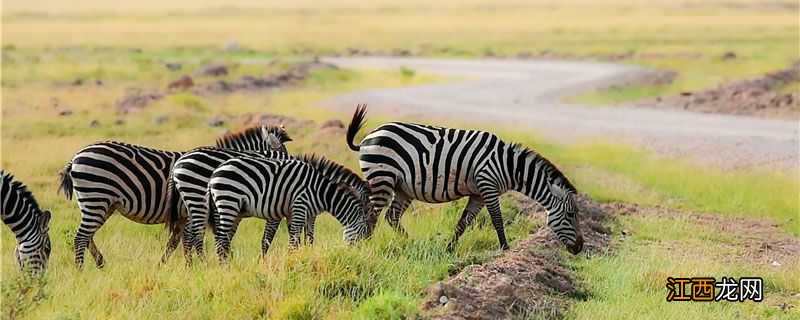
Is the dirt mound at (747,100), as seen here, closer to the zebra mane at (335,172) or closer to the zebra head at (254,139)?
the zebra head at (254,139)

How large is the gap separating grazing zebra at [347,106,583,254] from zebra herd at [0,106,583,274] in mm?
10

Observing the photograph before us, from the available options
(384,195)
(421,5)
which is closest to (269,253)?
(384,195)

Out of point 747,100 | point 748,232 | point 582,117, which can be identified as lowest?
point 748,232

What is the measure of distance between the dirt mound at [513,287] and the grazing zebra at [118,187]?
3.22 m

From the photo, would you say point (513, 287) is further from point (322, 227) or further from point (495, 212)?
point (322, 227)

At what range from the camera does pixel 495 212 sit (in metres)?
11.2

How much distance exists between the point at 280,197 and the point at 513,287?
2.50 metres

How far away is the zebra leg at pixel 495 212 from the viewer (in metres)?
11.2

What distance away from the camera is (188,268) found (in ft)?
32.9

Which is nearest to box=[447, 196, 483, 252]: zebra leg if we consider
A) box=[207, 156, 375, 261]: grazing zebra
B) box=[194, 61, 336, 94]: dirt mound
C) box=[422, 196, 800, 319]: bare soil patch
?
box=[422, 196, 800, 319]: bare soil patch

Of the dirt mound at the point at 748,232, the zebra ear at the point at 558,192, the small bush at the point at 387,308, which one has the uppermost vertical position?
the zebra ear at the point at 558,192

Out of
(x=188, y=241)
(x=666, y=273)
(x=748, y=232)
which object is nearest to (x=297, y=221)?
(x=188, y=241)

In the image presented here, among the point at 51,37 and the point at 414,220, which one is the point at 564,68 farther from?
the point at 51,37

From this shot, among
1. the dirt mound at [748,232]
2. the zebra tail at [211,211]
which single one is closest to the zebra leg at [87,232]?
the zebra tail at [211,211]
